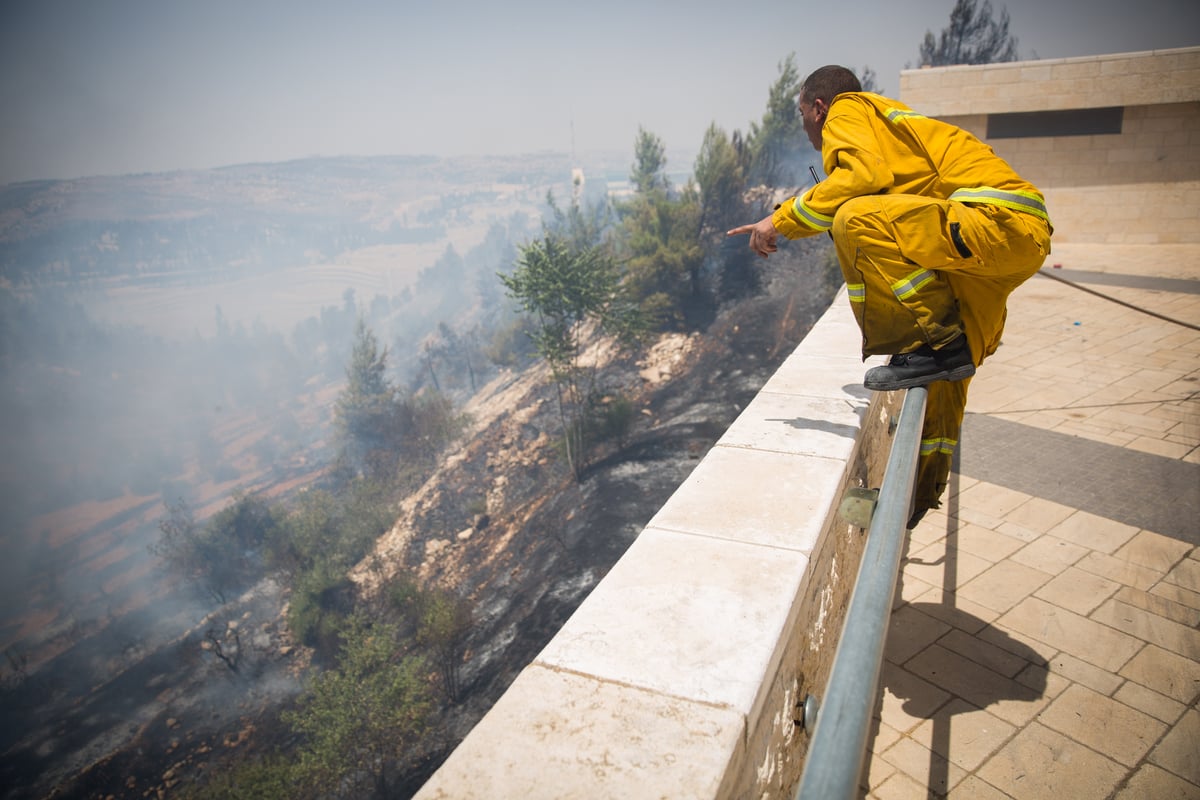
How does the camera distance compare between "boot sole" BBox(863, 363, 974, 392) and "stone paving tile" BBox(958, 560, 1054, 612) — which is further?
"stone paving tile" BBox(958, 560, 1054, 612)

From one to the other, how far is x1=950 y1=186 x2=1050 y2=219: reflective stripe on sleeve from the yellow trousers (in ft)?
0.10

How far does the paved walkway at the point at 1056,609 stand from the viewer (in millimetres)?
2033

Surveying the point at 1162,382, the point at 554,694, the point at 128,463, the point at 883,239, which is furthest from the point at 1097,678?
the point at 128,463

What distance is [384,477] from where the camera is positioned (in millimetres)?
62406

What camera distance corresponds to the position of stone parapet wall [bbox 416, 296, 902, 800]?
3.19 feet

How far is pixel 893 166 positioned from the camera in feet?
7.06

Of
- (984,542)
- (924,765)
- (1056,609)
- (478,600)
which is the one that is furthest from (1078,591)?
(478,600)

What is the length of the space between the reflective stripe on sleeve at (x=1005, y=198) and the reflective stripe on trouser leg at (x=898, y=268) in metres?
0.14

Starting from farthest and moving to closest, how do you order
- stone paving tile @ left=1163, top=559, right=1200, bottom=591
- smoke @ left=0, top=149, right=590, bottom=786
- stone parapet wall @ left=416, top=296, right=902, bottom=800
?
smoke @ left=0, top=149, right=590, bottom=786 → stone paving tile @ left=1163, top=559, right=1200, bottom=591 → stone parapet wall @ left=416, top=296, right=902, bottom=800

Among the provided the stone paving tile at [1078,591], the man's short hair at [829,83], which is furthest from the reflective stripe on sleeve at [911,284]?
the stone paving tile at [1078,591]

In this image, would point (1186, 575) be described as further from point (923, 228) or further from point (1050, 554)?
point (923, 228)

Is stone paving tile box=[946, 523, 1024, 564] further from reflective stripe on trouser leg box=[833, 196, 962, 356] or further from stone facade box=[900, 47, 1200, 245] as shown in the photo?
stone facade box=[900, 47, 1200, 245]

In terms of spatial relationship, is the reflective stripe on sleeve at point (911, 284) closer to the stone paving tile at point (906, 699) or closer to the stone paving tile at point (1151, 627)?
the stone paving tile at point (906, 699)

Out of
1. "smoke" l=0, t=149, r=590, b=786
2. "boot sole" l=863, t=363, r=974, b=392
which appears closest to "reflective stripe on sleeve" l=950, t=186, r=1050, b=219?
"boot sole" l=863, t=363, r=974, b=392
